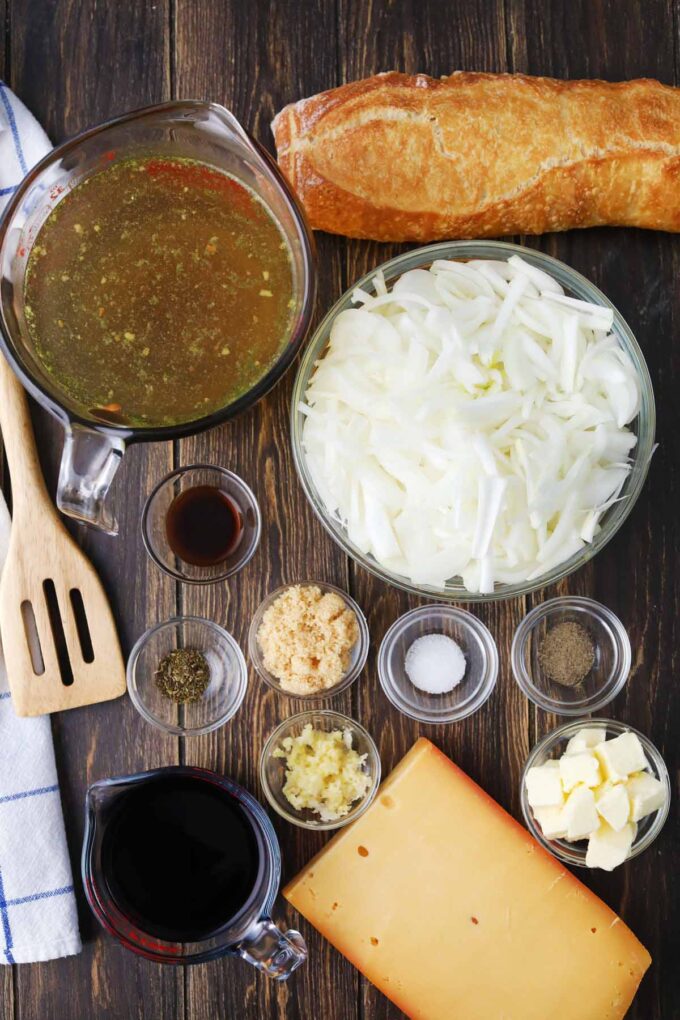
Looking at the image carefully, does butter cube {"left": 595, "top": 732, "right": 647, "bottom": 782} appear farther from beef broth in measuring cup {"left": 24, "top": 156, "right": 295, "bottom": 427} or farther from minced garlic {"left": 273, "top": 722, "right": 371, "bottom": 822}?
beef broth in measuring cup {"left": 24, "top": 156, "right": 295, "bottom": 427}

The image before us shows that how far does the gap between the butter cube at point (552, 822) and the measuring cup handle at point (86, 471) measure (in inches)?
37.3

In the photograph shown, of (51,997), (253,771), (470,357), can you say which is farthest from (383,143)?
(51,997)

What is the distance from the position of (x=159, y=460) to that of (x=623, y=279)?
0.94 m

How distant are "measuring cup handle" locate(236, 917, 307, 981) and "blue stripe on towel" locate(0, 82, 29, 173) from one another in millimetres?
1428

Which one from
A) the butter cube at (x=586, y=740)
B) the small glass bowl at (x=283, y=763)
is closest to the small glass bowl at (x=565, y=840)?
the butter cube at (x=586, y=740)

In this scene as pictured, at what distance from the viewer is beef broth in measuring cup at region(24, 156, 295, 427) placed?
1280 millimetres

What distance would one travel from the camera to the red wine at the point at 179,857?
5.09ft

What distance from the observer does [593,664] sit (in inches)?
66.1

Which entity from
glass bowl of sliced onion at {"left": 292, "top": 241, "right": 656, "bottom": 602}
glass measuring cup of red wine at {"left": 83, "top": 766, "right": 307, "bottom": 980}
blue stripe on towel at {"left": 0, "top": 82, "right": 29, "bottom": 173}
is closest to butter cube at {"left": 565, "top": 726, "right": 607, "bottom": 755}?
glass bowl of sliced onion at {"left": 292, "top": 241, "right": 656, "bottom": 602}

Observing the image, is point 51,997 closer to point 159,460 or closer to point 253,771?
point 253,771

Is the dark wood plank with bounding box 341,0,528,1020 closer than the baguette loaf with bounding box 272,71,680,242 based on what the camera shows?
No

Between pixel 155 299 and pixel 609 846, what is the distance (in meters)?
1.21

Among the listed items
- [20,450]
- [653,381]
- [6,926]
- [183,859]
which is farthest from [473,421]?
[6,926]

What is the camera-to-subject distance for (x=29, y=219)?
1.31 m
